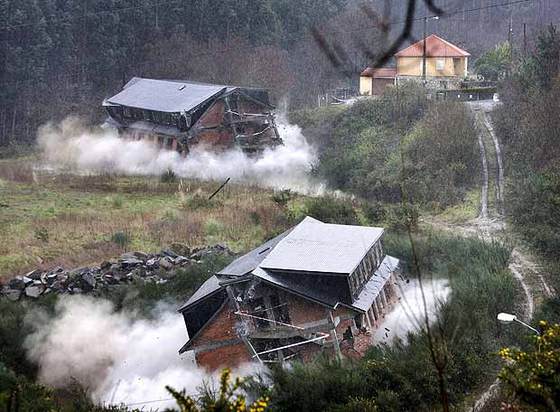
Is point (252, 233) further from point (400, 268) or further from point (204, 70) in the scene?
point (204, 70)

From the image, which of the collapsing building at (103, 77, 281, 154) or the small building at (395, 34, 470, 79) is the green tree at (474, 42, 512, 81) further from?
the collapsing building at (103, 77, 281, 154)

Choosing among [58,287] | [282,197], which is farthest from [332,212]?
[58,287]

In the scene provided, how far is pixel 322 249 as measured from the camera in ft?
58.8

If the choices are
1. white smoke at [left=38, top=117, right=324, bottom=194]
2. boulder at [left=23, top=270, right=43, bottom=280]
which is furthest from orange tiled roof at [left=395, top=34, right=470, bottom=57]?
boulder at [left=23, top=270, right=43, bottom=280]

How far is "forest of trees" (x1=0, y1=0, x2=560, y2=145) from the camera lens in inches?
1966

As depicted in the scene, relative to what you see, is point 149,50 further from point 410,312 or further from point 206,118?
point 410,312

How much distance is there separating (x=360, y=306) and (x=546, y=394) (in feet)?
24.7

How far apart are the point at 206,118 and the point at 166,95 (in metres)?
4.00

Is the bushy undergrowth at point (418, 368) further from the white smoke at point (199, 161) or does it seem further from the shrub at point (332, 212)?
the white smoke at point (199, 161)

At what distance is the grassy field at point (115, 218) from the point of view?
83.2ft

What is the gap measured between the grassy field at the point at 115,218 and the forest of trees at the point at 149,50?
1571cm

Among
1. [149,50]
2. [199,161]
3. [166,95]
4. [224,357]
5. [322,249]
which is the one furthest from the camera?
[149,50]

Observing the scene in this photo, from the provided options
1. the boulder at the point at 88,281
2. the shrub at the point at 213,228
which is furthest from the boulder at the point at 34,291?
the shrub at the point at 213,228

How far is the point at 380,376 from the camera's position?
47.3 feet
